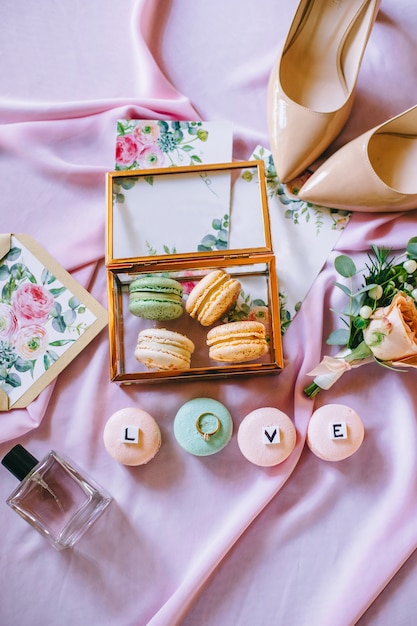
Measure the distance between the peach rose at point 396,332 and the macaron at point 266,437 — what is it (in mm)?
186

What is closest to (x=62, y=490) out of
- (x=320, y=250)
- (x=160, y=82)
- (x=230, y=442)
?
(x=230, y=442)

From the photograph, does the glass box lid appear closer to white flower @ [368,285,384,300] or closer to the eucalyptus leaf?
the eucalyptus leaf

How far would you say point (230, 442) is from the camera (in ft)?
2.91

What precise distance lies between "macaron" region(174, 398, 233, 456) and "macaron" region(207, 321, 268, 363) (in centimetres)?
9

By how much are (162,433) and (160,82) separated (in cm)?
60

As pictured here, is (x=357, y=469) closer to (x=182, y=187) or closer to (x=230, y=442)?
(x=230, y=442)

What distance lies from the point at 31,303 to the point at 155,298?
0.82 ft

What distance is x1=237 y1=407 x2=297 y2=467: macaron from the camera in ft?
2.75

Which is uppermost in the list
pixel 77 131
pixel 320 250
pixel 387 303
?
pixel 77 131

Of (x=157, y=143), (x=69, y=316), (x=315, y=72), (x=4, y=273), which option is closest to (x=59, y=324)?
(x=69, y=316)

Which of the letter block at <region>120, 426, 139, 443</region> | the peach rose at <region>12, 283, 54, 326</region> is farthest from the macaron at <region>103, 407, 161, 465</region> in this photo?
the peach rose at <region>12, 283, 54, 326</region>

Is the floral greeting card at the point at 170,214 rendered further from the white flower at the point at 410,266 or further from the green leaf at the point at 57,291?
the white flower at the point at 410,266

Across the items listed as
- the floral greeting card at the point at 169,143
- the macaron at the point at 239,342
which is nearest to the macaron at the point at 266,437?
the macaron at the point at 239,342

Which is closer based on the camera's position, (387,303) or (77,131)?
(387,303)
